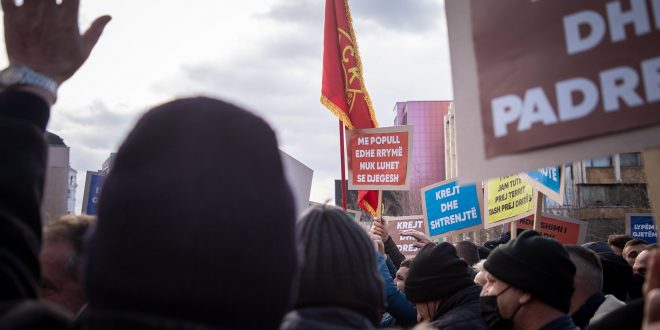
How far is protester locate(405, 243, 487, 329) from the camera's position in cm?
420

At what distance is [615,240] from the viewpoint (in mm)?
8805

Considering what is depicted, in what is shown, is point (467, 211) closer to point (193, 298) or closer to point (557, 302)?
point (557, 302)

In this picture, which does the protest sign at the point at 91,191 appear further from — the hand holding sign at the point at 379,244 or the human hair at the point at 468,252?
the human hair at the point at 468,252

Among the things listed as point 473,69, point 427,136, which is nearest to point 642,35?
point 473,69

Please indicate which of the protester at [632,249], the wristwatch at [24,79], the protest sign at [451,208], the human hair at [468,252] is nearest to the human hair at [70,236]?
the wristwatch at [24,79]

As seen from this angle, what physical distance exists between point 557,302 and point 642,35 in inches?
83.3

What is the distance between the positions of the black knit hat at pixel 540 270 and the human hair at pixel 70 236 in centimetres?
215

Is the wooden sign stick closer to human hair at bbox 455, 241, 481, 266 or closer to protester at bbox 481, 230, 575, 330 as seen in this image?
protester at bbox 481, 230, 575, 330

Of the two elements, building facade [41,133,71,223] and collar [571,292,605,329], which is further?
collar [571,292,605,329]

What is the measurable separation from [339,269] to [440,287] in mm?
2404

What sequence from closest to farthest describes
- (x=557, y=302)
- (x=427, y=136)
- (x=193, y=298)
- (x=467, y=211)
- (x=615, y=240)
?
(x=193, y=298)
(x=557, y=302)
(x=615, y=240)
(x=467, y=211)
(x=427, y=136)

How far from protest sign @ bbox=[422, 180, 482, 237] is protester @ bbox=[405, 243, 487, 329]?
534 centimetres

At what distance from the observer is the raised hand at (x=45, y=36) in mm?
1745

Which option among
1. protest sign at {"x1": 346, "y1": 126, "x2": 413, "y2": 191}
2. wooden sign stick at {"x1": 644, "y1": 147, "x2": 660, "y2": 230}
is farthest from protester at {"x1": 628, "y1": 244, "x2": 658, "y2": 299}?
wooden sign stick at {"x1": 644, "y1": 147, "x2": 660, "y2": 230}
